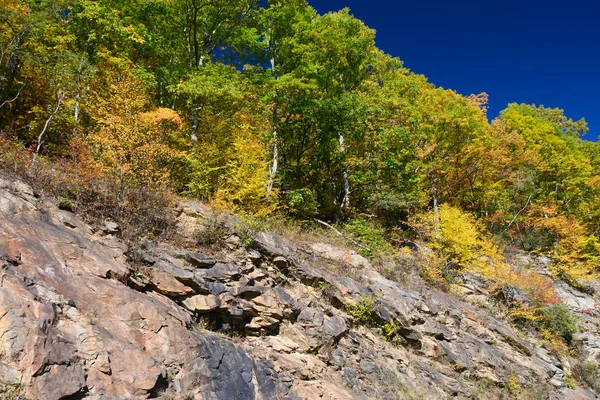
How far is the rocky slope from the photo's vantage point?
14.6 ft

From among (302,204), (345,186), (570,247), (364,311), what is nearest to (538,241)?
(570,247)

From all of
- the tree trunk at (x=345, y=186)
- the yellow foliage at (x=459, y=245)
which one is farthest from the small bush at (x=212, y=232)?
the yellow foliage at (x=459, y=245)

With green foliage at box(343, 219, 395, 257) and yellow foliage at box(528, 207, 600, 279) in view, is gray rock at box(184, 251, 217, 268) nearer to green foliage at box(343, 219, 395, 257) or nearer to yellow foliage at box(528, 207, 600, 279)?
green foliage at box(343, 219, 395, 257)

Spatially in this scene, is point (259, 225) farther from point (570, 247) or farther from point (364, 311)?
point (570, 247)

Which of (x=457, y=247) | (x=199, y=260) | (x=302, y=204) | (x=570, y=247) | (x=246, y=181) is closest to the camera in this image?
(x=199, y=260)

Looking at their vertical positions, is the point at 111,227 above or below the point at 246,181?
below

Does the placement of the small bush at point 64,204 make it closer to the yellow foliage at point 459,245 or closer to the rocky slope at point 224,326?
the rocky slope at point 224,326

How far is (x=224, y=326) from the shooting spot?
7.06m

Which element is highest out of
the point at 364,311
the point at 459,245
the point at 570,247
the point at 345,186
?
the point at 570,247

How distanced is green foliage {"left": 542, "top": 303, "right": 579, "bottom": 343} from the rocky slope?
103 inches

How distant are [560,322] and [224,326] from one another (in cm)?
1619

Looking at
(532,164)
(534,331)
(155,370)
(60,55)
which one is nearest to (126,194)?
(155,370)

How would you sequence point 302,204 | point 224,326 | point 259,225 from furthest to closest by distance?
point 302,204 < point 259,225 < point 224,326

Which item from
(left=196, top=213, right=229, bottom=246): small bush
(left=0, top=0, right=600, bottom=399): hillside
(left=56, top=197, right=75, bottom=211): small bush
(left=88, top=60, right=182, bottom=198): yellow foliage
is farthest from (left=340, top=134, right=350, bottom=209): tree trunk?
(left=56, top=197, right=75, bottom=211): small bush
